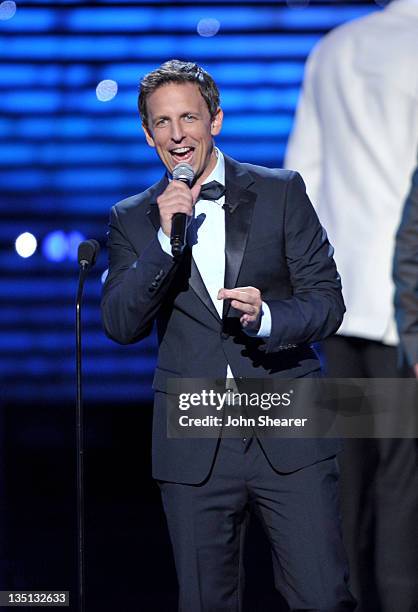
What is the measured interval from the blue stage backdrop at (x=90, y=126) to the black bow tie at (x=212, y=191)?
1705mm

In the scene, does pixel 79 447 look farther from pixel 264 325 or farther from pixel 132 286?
pixel 264 325

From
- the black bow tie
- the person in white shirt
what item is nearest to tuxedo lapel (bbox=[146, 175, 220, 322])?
the black bow tie

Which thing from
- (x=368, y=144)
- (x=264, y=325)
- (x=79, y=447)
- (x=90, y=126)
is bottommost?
(x=79, y=447)

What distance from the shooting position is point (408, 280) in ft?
8.28

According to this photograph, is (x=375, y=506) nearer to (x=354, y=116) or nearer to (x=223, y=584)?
(x=223, y=584)

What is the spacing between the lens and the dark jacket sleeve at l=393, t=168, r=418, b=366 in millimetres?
2520

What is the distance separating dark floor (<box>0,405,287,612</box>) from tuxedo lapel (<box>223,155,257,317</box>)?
5.80 ft

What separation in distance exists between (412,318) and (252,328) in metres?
0.47

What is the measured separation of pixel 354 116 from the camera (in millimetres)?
3229

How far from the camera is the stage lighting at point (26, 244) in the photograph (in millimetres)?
5035

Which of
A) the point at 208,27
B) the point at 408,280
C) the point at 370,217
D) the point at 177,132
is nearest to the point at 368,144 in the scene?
the point at 370,217

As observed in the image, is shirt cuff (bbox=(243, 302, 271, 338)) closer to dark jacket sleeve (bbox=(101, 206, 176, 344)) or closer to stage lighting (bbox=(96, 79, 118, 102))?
dark jacket sleeve (bbox=(101, 206, 176, 344))

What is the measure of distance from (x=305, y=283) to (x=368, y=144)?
0.41 metres

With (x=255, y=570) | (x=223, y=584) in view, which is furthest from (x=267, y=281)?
(x=255, y=570)
